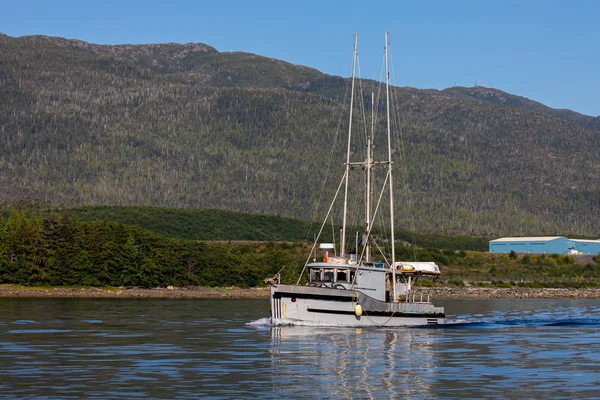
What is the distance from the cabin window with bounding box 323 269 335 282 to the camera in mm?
72500

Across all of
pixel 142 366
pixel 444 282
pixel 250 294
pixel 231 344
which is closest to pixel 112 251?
pixel 250 294

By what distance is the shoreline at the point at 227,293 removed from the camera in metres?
137

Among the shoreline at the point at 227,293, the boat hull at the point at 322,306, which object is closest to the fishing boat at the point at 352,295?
the boat hull at the point at 322,306

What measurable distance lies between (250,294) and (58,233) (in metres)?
30.2

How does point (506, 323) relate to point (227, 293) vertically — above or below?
above

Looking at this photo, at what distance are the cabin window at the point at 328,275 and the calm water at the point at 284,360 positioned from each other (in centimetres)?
442

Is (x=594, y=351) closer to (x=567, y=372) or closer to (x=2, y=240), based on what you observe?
(x=567, y=372)

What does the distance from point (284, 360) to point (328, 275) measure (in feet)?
78.8

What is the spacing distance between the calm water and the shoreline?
167ft

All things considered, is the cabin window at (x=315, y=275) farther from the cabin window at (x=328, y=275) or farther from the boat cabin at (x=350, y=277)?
the cabin window at (x=328, y=275)

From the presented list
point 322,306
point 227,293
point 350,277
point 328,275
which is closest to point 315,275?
point 328,275

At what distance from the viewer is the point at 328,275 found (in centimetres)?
7281

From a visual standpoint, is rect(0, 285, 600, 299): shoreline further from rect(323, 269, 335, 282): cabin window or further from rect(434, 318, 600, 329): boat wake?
rect(323, 269, 335, 282): cabin window

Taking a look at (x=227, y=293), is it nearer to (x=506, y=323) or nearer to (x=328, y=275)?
(x=506, y=323)
